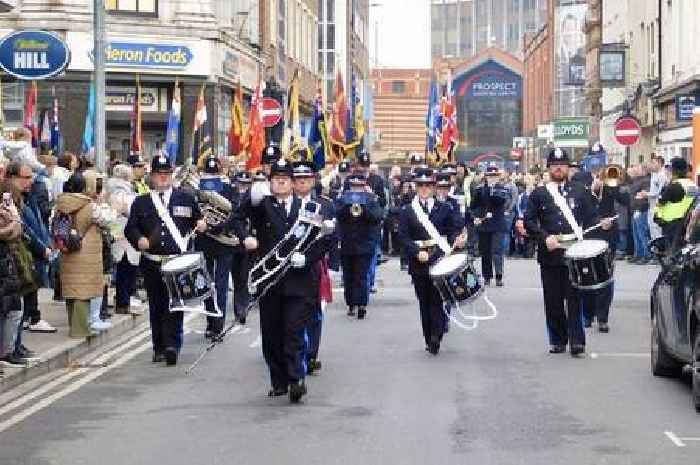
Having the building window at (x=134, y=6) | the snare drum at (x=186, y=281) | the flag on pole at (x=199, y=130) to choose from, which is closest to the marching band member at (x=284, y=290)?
the snare drum at (x=186, y=281)

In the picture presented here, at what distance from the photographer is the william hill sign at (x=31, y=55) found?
18484 millimetres

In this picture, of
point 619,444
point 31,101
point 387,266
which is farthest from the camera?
point 387,266

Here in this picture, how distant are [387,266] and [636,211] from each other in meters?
4.92

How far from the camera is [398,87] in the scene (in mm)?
197750

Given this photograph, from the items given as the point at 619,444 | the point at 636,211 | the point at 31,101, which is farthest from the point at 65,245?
the point at 636,211

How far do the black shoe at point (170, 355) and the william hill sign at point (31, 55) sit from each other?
5225 millimetres

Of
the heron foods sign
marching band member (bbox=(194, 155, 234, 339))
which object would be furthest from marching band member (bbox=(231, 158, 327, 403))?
the heron foods sign

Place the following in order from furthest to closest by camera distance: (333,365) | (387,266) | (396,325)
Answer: (387,266), (396,325), (333,365)

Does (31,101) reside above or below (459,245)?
above

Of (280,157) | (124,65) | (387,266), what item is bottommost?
(387,266)

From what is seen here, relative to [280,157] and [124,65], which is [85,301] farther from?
[124,65]

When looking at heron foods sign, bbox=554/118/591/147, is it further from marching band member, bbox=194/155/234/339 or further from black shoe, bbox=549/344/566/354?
black shoe, bbox=549/344/566/354

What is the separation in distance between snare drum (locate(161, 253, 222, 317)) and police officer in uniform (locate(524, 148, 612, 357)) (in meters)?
3.17

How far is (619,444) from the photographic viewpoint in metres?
10.0
